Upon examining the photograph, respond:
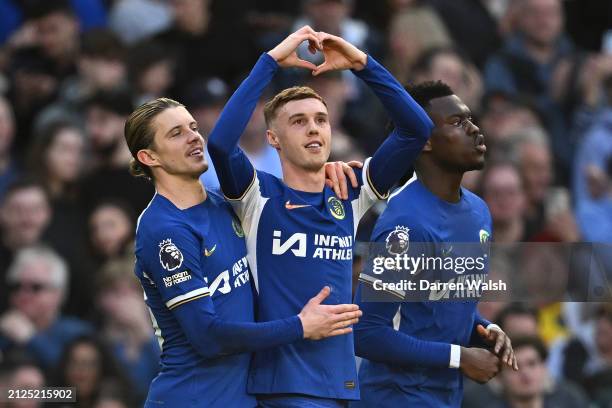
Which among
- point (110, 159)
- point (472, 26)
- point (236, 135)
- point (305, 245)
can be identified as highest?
point (472, 26)

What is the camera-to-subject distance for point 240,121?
6.48 meters

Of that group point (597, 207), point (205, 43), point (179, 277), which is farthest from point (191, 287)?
point (597, 207)

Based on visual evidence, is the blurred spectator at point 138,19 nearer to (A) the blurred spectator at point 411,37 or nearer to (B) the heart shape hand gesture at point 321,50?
(A) the blurred spectator at point 411,37

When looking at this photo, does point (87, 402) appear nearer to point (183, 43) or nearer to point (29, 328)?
point (29, 328)

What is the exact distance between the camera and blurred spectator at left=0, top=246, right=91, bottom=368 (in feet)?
32.6

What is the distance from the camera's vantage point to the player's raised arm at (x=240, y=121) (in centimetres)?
644

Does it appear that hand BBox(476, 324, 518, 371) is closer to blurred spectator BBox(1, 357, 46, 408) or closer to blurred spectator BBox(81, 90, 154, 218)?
blurred spectator BBox(1, 357, 46, 408)

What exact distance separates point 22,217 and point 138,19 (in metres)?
2.48

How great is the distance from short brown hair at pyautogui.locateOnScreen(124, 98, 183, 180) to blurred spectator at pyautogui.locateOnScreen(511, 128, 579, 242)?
5463 millimetres

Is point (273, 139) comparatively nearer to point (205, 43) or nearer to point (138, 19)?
point (205, 43)

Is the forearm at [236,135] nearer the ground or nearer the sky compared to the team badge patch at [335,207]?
nearer the sky

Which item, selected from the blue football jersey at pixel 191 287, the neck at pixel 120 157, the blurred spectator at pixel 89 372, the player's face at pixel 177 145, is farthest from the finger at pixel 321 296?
the neck at pixel 120 157

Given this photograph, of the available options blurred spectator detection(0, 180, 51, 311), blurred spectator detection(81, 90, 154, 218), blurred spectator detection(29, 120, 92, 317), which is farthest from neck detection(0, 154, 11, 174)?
blurred spectator detection(81, 90, 154, 218)

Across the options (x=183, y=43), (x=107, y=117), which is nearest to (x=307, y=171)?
(x=107, y=117)
